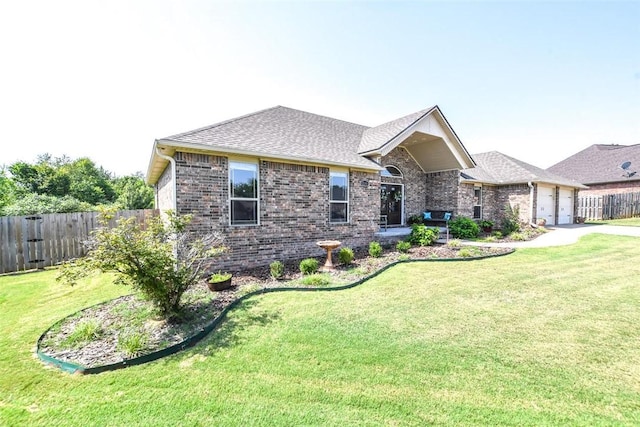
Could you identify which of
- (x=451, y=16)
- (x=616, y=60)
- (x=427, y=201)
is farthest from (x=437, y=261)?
(x=616, y=60)

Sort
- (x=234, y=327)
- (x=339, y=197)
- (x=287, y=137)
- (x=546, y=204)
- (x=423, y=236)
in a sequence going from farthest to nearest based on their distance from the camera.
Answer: (x=546, y=204), (x=423, y=236), (x=339, y=197), (x=287, y=137), (x=234, y=327)

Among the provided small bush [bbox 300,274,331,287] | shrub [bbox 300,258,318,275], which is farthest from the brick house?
small bush [bbox 300,274,331,287]

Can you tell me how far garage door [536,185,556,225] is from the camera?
16062mm

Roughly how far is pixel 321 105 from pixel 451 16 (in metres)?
8.29

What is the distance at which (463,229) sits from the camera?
12.5 meters

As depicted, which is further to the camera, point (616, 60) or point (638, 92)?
point (638, 92)

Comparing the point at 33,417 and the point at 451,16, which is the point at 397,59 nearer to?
the point at 451,16

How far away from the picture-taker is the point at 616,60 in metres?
9.60

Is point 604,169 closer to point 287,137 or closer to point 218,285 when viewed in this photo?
point 287,137

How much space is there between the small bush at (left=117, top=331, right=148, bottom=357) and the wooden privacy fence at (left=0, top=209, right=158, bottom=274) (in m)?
6.61

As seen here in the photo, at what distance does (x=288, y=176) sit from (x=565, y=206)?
21394 millimetres

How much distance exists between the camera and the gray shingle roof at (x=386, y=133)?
34.9 feet

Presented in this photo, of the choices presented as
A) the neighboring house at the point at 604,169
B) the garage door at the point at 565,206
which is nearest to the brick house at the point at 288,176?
the garage door at the point at 565,206

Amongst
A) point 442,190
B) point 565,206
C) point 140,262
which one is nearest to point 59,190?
point 140,262
